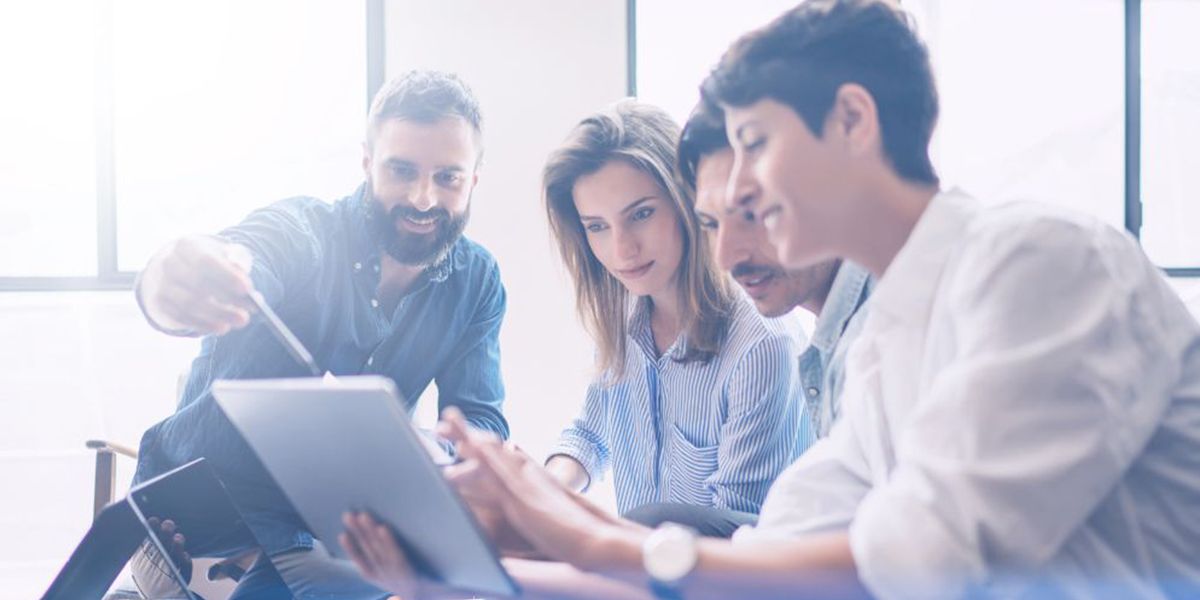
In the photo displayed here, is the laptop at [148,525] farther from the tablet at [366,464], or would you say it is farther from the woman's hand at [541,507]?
the woman's hand at [541,507]

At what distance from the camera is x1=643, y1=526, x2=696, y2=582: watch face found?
95 centimetres

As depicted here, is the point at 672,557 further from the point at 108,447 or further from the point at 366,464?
the point at 108,447

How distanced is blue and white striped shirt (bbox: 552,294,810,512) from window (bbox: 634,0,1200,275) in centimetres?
257

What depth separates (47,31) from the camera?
4.12 metres

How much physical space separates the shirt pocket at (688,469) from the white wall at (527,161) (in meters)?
2.11

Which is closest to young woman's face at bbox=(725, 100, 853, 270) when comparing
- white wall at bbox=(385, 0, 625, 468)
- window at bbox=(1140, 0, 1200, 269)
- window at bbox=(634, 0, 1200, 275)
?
white wall at bbox=(385, 0, 625, 468)

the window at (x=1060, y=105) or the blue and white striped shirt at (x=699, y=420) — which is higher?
the window at (x=1060, y=105)

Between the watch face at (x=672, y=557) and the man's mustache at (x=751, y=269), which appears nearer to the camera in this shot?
the watch face at (x=672, y=557)

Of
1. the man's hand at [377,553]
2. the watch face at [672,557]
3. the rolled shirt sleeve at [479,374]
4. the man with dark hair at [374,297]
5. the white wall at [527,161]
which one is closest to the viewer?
the watch face at [672,557]

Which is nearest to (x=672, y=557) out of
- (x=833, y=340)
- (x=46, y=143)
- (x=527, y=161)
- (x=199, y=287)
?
(x=833, y=340)

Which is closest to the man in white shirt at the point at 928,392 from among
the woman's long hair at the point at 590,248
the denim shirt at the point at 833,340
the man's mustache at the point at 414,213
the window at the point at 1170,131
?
the denim shirt at the point at 833,340

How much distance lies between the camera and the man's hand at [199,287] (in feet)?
4.64

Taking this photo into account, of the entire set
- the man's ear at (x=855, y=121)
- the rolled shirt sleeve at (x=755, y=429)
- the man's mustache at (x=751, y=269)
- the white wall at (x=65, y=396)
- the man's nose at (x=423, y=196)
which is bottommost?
the white wall at (x=65, y=396)

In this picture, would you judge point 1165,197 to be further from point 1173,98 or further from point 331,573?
point 331,573
